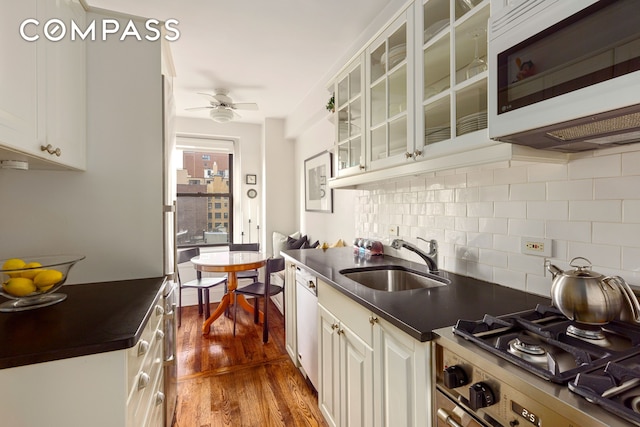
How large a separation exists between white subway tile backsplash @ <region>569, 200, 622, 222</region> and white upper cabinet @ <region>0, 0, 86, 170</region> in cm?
197

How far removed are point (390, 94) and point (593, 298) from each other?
1329 mm

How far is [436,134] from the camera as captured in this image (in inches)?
55.5

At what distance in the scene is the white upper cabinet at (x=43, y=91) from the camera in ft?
3.20

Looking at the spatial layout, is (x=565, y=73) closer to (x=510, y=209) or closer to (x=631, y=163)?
(x=631, y=163)

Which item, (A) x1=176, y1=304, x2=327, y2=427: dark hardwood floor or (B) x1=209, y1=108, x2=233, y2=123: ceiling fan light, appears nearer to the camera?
(A) x1=176, y1=304, x2=327, y2=427: dark hardwood floor

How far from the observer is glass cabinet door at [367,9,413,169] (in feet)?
5.11

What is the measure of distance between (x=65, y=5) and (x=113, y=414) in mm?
1690

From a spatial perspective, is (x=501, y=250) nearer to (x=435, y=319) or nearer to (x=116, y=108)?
(x=435, y=319)

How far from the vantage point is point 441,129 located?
1388 mm

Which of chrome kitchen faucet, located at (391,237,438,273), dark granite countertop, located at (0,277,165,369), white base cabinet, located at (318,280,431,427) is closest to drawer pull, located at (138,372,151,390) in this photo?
dark granite countertop, located at (0,277,165,369)

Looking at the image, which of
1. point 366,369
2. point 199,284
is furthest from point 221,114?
point 366,369

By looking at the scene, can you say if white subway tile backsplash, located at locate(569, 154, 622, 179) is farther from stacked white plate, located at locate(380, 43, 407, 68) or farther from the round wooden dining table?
the round wooden dining table

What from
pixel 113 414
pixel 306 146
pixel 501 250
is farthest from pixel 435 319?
pixel 306 146

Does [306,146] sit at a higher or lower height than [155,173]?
higher
